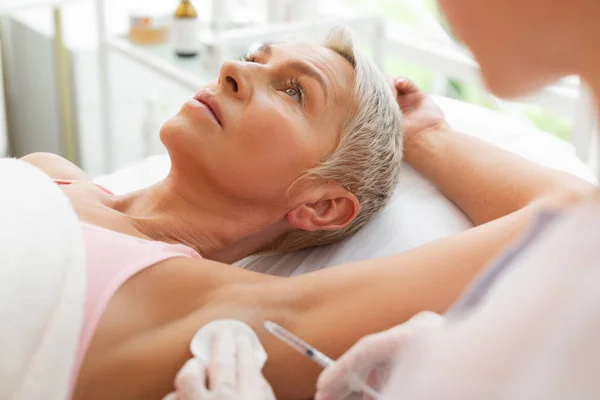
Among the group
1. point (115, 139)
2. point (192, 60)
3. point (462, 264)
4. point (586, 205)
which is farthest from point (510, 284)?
point (115, 139)

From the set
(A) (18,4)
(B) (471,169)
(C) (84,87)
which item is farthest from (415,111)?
Result: (A) (18,4)

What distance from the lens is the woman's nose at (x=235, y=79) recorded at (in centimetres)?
140

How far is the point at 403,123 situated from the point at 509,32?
1.11m

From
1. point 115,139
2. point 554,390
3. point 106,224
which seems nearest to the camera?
point 554,390

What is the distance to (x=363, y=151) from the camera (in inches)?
55.9

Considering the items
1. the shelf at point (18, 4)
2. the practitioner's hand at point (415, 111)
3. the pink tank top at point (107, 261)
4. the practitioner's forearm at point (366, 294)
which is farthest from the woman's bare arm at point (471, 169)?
the shelf at point (18, 4)

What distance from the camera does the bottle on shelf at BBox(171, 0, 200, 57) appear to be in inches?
101

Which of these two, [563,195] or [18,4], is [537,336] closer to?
[563,195]

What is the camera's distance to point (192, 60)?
8.39 ft

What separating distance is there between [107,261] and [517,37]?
0.80 m

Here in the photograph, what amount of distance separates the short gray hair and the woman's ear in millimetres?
21

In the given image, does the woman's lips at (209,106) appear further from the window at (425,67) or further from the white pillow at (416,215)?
the window at (425,67)

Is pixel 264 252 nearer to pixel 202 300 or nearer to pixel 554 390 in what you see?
pixel 202 300

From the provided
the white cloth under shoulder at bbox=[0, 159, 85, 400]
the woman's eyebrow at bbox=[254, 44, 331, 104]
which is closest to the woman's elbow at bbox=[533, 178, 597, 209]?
the woman's eyebrow at bbox=[254, 44, 331, 104]
